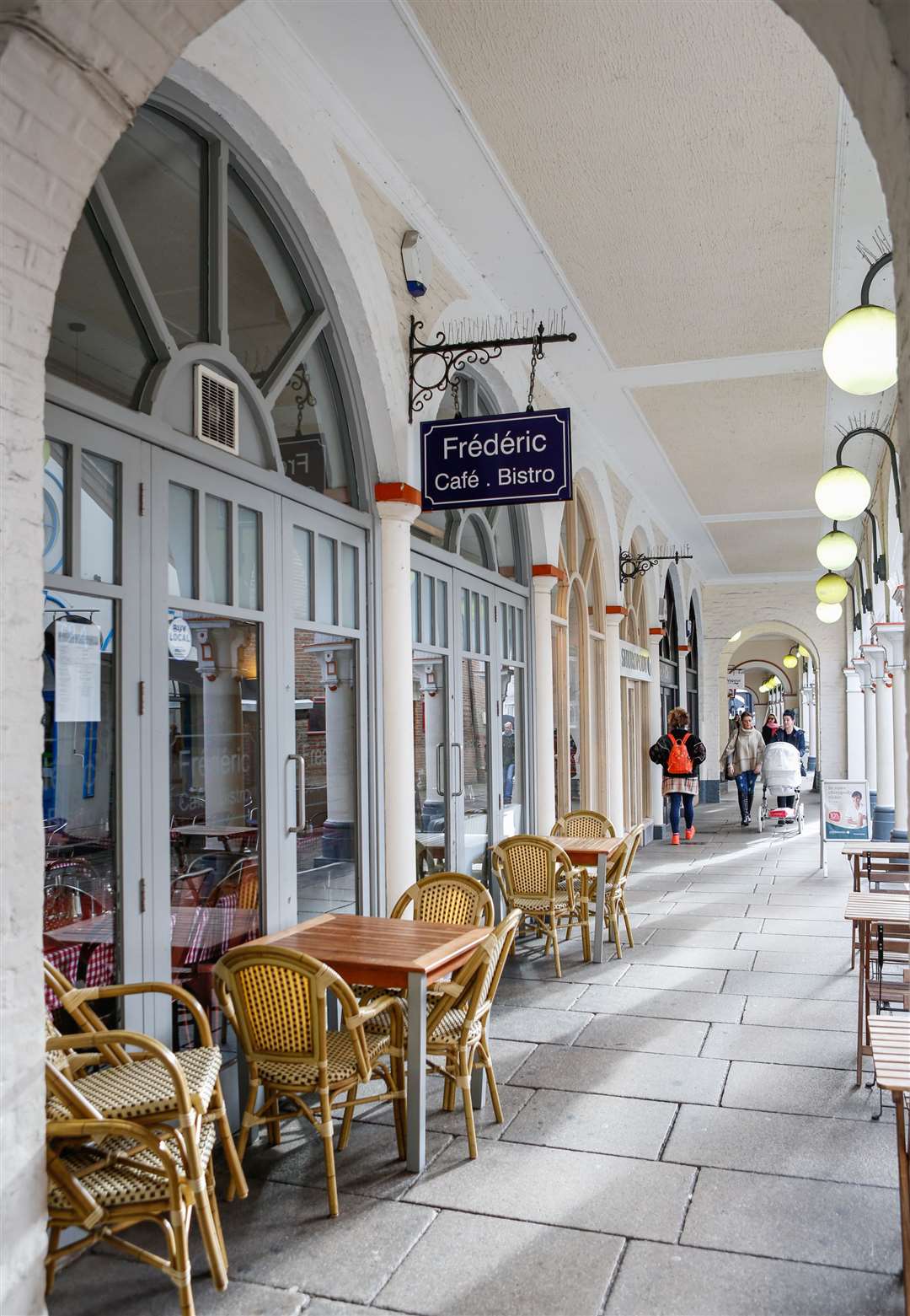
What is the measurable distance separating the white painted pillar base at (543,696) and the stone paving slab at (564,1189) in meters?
4.78

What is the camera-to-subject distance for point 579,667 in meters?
10.4

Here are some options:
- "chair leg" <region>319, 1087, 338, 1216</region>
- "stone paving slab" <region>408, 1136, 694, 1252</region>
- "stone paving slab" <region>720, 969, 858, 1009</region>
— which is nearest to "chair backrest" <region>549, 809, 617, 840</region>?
"stone paving slab" <region>720, 969, 858, 1009</region>

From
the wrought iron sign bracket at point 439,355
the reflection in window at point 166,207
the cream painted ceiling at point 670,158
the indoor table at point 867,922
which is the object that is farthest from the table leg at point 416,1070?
the cream painted ceiling at point 670,158

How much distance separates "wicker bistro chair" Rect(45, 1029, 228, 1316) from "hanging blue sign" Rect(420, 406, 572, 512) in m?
3.07

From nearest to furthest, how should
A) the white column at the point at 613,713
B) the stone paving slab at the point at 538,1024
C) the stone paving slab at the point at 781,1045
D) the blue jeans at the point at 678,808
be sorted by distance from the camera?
the stone paving slab at the point at 781,1045 → the stone paving slab at the point at 538,1024 → the white column at the point at 613,713 → the blue jeans at the point at 678,808

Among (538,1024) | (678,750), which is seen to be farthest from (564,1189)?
(678,750)

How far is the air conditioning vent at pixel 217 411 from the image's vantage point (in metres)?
4.02

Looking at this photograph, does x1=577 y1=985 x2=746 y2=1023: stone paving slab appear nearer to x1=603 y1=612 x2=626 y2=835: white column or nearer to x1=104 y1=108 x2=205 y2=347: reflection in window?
x1=104 y1=108 x2=205 y2=347: reflection in window

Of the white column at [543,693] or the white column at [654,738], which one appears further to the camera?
the white column at [654,738]

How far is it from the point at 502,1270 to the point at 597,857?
416 centimetres

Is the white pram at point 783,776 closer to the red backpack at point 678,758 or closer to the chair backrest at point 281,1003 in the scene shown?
the red backpack at point 678,758

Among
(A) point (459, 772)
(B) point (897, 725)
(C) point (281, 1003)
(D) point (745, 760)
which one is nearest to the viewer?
(C) point (281, 1003)

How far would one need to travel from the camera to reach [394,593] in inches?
216

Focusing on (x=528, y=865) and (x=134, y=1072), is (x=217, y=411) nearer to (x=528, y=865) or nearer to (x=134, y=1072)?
(x=134, y=1072)
